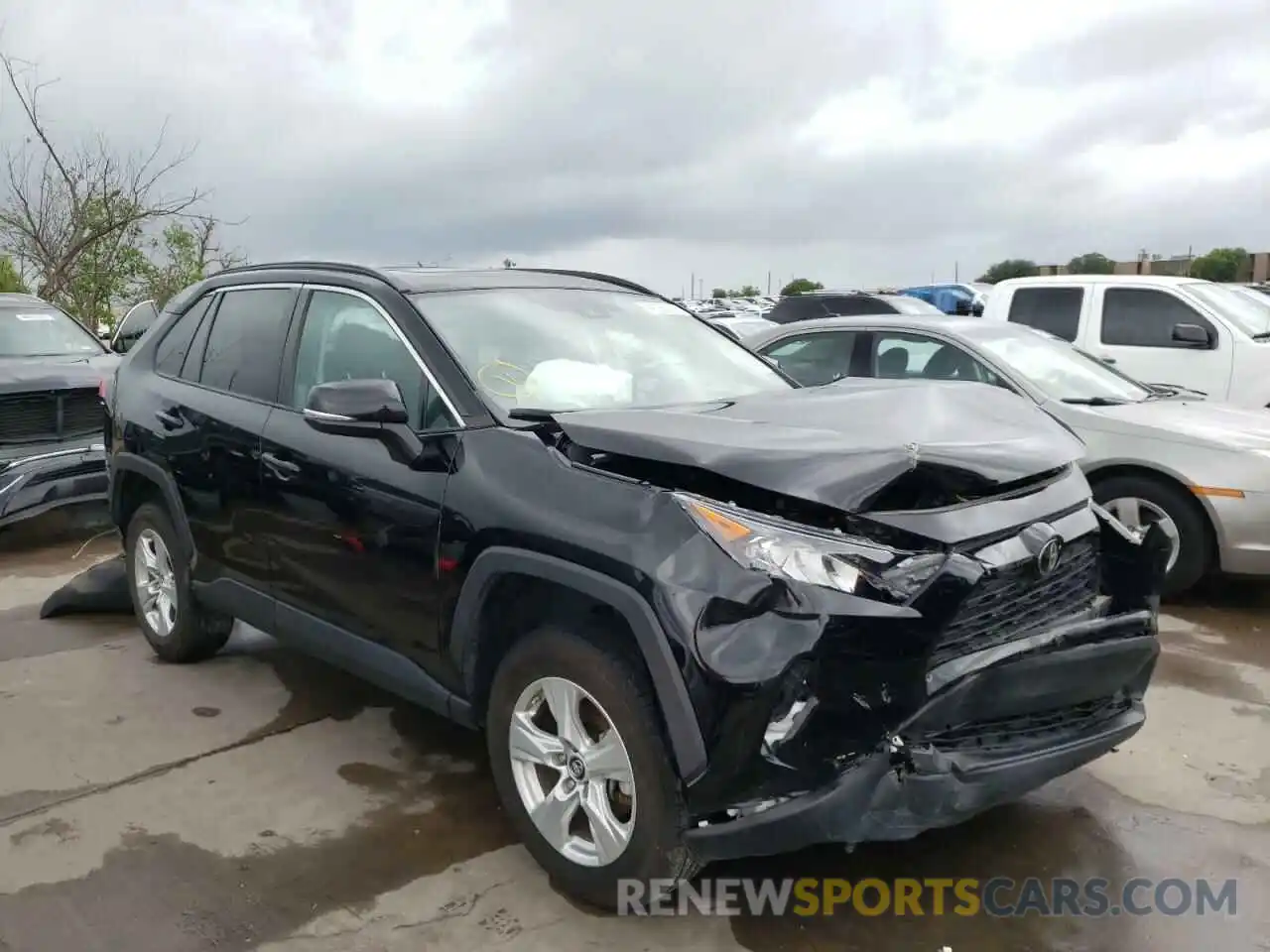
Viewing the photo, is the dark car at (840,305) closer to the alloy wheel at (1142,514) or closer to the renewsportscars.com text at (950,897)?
the alloy wheel at (1142,514)

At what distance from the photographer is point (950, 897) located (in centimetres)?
306

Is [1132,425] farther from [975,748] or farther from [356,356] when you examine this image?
[356,356]

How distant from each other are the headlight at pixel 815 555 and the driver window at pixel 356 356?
1.12m

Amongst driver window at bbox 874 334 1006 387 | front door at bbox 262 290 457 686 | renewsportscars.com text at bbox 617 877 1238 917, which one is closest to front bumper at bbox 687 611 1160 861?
renewsportscars.com text at bbox 617 877 1238 917

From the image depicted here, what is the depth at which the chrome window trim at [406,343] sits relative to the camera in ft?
11.0

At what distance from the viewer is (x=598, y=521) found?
2783 mm

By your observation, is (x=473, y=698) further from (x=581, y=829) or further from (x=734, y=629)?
(x=734, y=629)

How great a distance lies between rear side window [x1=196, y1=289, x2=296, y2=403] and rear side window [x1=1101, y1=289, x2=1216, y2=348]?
7211mm

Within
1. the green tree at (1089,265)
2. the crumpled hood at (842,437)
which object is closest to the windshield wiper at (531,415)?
the crumpled hood at (842,437)

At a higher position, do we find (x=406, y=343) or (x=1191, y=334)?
(x=1191, y=334)

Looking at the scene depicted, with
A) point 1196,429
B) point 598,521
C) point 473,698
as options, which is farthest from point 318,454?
point 1196,429

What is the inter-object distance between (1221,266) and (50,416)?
147ft

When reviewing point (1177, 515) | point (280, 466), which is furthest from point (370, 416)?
point (1177, 515)

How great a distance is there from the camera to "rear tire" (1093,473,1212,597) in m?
5.57
